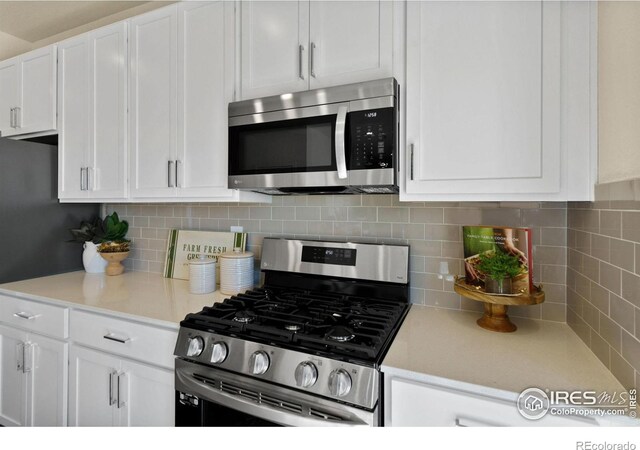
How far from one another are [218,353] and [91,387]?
0.86 m

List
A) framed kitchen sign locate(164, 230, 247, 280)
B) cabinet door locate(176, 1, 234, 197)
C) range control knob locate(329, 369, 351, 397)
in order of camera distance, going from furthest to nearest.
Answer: framed kitchen sign locate(164, 230, 247, 280) < cabinet door locate(176, 1, 234, 197) < range control knob locate(329, 369, 351, 397)

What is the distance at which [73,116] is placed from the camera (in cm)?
203

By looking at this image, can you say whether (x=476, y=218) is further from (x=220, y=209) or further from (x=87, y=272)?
(x=87, y=272)

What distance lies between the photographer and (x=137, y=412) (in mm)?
1417

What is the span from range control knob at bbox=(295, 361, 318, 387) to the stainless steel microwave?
2.22 feet

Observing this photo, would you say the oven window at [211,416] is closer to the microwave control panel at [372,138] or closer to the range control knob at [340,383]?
the range control knob at [340,383]

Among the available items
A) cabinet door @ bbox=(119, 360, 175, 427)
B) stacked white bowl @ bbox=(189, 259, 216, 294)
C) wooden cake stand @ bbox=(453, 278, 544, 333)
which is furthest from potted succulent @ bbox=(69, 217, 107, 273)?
wooden cake stand @ bbox=(453, 278, 544, 333)

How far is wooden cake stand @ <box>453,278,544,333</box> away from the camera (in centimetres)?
116

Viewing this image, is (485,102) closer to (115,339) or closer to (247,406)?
(247,406)

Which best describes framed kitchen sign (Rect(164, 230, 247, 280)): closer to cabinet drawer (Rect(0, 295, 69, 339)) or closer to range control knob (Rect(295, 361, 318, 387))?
cabinet drawer (Rect(0, 295, 69, 339))

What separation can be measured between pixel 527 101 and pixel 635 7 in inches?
12.9

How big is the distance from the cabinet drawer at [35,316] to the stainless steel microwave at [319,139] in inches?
42.7

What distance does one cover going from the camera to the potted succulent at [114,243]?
7.15ft

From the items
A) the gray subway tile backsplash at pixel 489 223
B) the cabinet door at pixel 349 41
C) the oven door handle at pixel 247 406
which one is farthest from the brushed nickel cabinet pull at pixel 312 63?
the oven door handle at pixel 247 406
